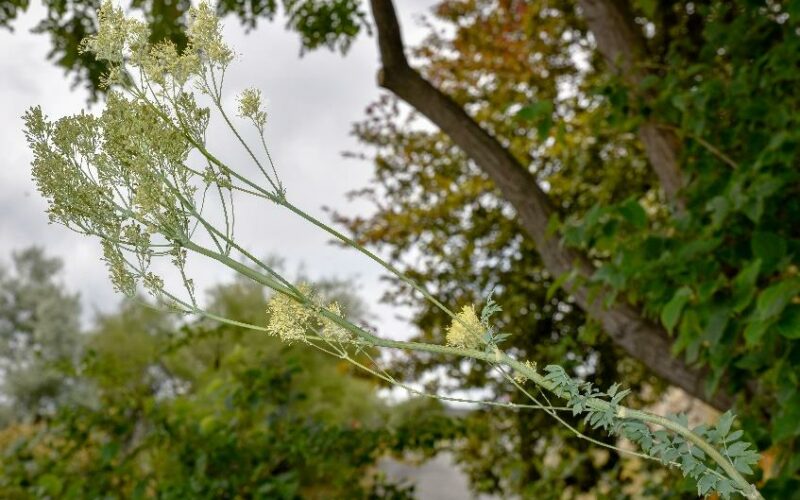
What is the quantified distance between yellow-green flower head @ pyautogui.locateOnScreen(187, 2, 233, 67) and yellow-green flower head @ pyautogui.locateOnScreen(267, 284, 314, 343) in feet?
0.97

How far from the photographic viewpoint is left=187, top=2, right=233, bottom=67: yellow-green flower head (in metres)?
0.96

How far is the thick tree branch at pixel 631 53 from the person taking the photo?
3.37 m

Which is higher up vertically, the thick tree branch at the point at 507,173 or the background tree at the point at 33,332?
the background tree at the point at 33,332

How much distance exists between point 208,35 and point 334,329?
37 cm

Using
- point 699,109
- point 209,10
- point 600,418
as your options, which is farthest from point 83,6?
point 600,418

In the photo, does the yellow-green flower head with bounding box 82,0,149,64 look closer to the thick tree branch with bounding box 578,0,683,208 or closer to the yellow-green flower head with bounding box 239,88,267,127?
the yellow-green flower head with bounding box 239,88,267,127

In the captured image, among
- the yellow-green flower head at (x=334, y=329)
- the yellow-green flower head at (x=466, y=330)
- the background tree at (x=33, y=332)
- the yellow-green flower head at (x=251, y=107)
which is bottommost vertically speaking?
the yellow-green flower head at (x=466, y=330)

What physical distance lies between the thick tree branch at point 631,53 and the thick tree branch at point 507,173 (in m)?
0.47

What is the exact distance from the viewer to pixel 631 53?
11.5 ft

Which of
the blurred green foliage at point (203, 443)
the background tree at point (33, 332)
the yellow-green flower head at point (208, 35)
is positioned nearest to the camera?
the yellow-green flower head at point (208, 35)

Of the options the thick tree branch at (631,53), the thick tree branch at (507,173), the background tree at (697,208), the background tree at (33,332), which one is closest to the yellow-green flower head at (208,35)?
the background tree at (697,208)

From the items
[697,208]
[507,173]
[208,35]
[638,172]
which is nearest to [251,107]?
[208,35]

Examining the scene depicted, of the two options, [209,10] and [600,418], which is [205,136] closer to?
[209,10]

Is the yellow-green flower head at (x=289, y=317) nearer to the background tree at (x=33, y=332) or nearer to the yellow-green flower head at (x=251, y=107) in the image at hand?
the yellow-green flower head at (x=251, y=107)
